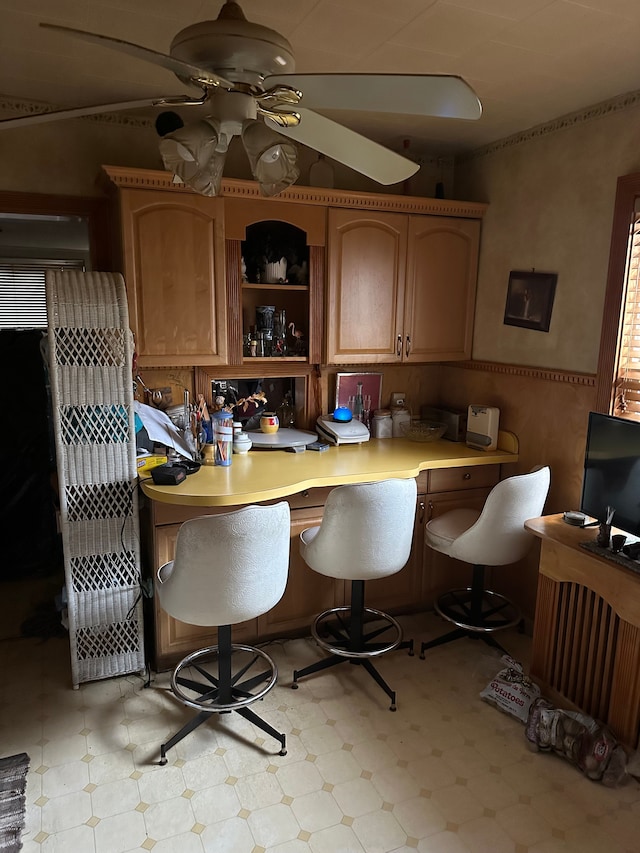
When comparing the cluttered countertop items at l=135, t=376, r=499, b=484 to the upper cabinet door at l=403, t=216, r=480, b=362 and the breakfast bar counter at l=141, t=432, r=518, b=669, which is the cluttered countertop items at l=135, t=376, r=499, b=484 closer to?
the breakfast bar counter at l=141, t=432, r=518, b=669

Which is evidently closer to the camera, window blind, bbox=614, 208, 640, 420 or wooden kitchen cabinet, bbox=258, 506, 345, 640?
window blind, bbox=614, 208, 640, 420

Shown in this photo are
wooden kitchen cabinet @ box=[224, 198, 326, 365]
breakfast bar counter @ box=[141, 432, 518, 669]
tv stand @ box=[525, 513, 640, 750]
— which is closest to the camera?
tv stand @ box=[525, 513, 640, 750]

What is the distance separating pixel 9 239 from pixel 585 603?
3554 millimetres

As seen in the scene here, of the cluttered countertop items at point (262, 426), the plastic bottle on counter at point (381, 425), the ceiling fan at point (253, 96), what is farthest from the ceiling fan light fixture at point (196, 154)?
the plastic bottle on counter at point (381, 425)

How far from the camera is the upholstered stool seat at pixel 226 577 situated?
2.00 meters

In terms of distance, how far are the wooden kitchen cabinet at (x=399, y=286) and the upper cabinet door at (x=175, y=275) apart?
612 millimetres

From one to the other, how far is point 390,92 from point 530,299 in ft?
6.11

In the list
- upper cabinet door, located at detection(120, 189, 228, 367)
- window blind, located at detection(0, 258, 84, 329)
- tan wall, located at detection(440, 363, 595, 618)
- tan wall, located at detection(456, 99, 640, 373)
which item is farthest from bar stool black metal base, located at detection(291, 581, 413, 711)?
window blind, located at detection(0, 258, 84, 329)

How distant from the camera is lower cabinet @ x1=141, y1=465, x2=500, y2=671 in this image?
2.61 metres

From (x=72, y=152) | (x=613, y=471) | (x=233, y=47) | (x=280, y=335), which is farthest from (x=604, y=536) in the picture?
(x=72, y=152)

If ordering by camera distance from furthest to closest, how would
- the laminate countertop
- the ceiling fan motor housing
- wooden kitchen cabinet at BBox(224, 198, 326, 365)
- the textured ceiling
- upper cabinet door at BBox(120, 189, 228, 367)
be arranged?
wooden kitchen cabinet at BBox(224, 198, 326, 365) < upper cabinet door at BBox(120, 189, 228, 367) < the laminate countertop < the textured ceiling < the ceiling fan motor housing

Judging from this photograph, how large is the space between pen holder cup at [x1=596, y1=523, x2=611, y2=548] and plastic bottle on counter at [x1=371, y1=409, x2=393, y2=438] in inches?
55.4

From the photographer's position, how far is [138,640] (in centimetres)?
265

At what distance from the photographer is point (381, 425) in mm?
3498
